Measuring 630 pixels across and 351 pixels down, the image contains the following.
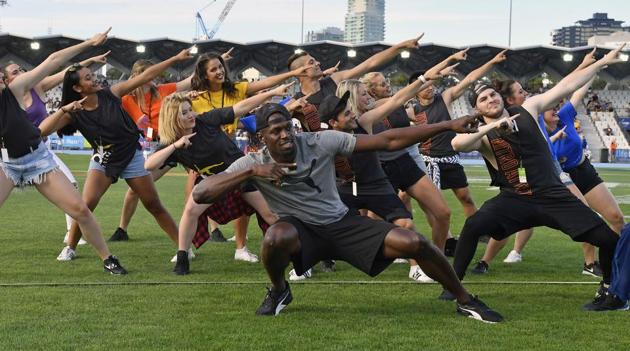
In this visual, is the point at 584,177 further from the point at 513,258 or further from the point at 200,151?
the point at 200,151

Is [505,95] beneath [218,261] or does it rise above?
above

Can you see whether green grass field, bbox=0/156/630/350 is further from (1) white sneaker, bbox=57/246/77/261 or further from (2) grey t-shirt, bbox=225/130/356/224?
(2) grey t-shirt, bbox=225/130/356/224

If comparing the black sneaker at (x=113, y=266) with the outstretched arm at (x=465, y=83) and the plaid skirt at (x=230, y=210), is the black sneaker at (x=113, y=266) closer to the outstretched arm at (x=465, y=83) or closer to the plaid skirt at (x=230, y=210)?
the plaid skirt at (x=230, y=210)

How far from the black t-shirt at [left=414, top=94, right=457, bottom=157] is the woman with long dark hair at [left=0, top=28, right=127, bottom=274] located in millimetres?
4113

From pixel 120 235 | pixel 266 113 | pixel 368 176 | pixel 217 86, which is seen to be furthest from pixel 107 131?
pixel 266 113

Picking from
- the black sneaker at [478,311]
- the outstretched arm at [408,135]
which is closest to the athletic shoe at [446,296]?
the black sneaker at [478,311]

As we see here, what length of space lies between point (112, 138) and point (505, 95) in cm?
396

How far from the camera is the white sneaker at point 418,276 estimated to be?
8.02m

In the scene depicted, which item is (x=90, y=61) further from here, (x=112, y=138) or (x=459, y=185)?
(x=459, y=185)

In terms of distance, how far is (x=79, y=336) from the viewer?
5805 millimetres

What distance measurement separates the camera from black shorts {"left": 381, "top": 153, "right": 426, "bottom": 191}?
8.79 m

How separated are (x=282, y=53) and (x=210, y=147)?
2027 inches

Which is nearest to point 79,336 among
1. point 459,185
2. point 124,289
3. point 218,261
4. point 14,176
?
point 124,289

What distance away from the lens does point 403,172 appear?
8789mm
